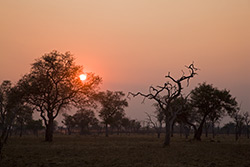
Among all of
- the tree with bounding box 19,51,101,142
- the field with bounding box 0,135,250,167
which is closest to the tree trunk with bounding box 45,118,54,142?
the tree with bounding box 19,51,101,142

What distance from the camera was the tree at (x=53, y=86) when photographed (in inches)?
1647

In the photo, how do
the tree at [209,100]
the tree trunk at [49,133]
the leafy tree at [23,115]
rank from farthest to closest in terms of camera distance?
the tree at [209,100] → the leafy tree at [23,115] → the tree trunk at [49,133]

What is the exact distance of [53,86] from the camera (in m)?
43.8

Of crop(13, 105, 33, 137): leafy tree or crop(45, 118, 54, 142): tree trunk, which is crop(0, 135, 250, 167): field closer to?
crop(45, 118, 54, 142): tree trunk

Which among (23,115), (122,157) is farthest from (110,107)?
(122,157)

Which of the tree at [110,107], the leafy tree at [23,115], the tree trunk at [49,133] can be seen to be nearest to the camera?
the tree trunk at [49,133]

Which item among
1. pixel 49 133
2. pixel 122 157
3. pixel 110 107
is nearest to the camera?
pixel 122 157

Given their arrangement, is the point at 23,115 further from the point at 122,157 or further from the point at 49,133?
the point at 122,157

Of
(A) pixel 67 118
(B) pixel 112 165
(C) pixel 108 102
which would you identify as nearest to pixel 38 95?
(B) pixel 112 165

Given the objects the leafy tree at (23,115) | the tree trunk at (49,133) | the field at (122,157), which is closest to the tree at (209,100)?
the field at (122,157)

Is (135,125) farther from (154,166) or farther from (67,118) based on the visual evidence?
(154,166)

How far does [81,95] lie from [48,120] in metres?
7.97

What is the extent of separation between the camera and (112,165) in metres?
15.2

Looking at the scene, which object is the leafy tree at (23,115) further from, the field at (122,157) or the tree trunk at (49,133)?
the field at (122,157)
